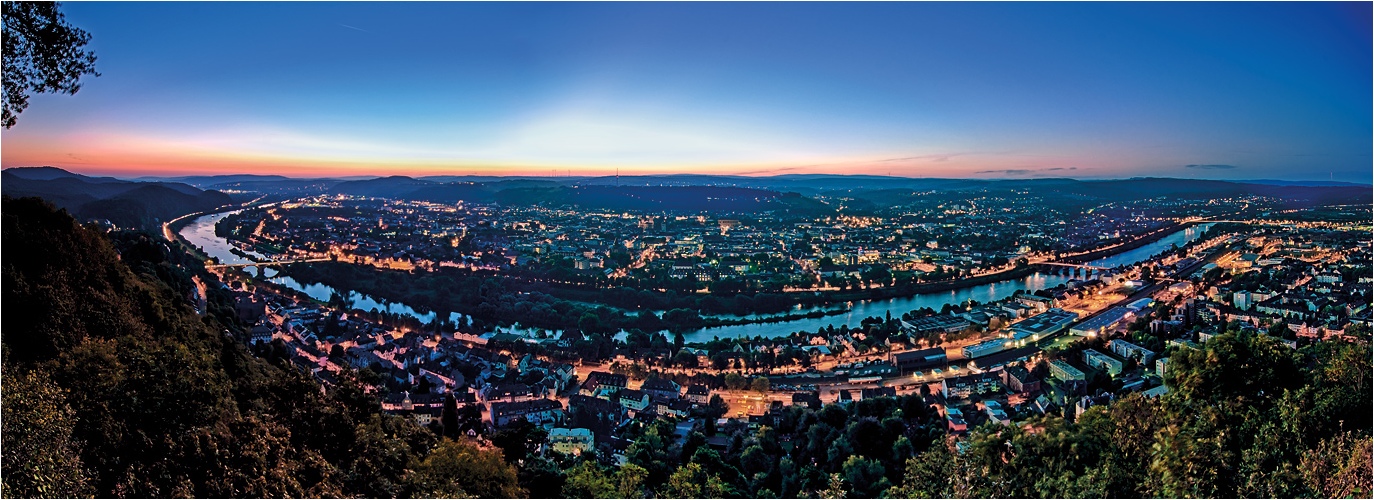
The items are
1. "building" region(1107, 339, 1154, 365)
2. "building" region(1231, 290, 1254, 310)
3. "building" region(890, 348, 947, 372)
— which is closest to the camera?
"building" region(1107, 339, 1154, 365)

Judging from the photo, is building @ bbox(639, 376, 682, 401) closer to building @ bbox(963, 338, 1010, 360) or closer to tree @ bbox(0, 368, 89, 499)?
building @ bbox(963, 338, 1010, 360)

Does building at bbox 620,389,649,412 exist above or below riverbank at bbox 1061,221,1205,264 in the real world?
below

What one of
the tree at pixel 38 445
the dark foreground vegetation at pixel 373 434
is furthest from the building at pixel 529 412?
the tree at pixel 38 445

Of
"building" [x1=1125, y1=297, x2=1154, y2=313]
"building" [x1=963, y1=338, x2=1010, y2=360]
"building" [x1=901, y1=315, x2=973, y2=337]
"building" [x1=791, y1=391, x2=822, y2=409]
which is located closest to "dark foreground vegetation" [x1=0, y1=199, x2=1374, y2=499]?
"building" [x1=791, y1=391, x2=822, y2=409]

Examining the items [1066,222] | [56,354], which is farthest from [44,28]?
[1066,222]

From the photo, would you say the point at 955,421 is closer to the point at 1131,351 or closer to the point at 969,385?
the point at 969,385

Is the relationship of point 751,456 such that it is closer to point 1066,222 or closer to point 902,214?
point 1066,222
